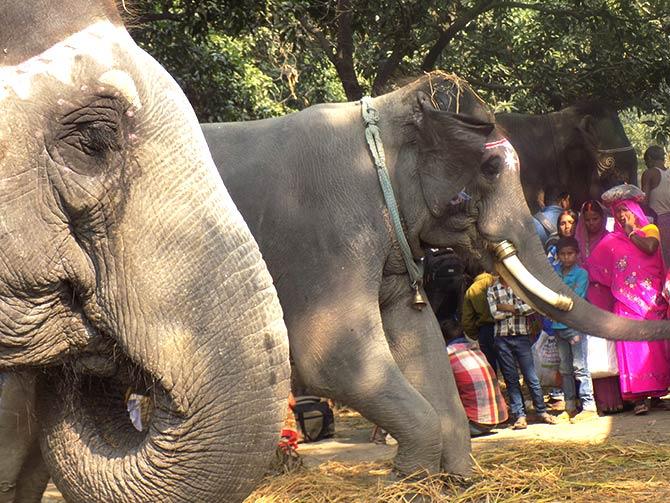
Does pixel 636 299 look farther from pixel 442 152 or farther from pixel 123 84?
pixel 123 84

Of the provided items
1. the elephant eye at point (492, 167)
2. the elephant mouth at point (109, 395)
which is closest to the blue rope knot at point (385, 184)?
the elephant eye at point (492, 167)

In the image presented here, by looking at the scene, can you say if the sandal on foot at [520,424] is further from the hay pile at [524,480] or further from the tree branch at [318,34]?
the tree branch at [318,34]

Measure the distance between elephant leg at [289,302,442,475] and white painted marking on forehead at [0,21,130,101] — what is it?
2.89m

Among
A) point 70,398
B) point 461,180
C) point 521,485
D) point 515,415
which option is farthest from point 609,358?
point 70,398

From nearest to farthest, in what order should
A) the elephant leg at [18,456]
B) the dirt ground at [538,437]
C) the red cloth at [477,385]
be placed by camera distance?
the elephant leg at [18,456]
the dirt ground at [538,437]
the red cloth at [477,385]

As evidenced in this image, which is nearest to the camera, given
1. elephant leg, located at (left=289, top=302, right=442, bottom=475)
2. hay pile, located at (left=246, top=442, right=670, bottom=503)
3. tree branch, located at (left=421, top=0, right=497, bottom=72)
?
elephant leg, located at (left=289, top=302, right=442, bottom=475)

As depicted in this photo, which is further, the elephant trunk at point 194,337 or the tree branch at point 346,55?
the tree branch at point 346,55

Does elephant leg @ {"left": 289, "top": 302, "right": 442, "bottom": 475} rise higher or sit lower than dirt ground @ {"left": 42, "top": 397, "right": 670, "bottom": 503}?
higher

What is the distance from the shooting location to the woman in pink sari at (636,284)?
8.00 m

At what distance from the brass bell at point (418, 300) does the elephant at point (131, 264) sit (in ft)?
10.4

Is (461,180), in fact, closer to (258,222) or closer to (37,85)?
(258,222)

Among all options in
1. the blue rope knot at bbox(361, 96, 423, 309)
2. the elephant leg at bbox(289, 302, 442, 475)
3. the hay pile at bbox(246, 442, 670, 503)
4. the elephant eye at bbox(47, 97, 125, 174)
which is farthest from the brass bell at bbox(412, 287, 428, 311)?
the elephant eye at bbox(47, 97, 125, 174)

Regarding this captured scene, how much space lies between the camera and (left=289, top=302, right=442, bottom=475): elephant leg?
5176 mm

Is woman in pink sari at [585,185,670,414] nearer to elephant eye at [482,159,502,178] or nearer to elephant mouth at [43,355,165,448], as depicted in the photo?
elephant eye at [482,159,502,178]
